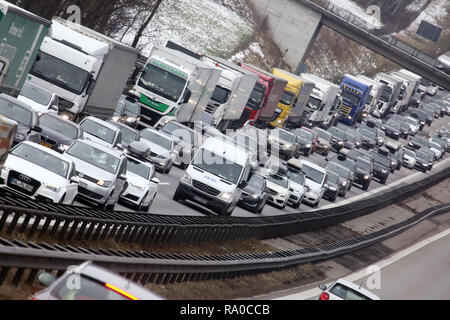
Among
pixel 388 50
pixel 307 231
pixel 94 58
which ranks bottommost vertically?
pixel 307 231

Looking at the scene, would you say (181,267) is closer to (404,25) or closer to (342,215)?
(342,215)

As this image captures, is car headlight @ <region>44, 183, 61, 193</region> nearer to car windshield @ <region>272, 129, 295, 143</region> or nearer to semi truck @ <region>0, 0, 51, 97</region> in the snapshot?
semi truck @ <region>0, 0, 51, 97</region>

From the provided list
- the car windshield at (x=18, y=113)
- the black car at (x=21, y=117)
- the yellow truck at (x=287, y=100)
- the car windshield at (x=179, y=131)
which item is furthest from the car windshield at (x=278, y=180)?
the yellow truck at (x=287, y=100)

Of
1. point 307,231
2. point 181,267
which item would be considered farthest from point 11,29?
point 307,231

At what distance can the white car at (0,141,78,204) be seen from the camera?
62.4ft

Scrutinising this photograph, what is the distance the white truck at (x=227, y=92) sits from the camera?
48.3m

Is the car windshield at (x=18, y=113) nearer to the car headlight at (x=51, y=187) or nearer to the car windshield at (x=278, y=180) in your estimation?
the car headlight at (x=51, y=187)

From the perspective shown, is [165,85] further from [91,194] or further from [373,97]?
[373,97]

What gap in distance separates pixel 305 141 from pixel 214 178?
Answer: 108ft

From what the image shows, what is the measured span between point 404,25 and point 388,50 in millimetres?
66151

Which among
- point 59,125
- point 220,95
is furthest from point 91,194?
point 220,95

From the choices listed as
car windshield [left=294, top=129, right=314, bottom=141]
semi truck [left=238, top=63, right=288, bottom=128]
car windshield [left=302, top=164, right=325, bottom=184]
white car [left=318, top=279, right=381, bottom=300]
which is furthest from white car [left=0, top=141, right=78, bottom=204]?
car windshield [left=294, top=129, right=314, bottom=141]

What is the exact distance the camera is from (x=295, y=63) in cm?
9256

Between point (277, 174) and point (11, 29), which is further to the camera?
point (277, 174)
